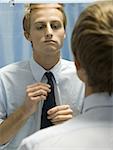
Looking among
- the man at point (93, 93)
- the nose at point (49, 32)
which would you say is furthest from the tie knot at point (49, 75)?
the man at point (93, 93)

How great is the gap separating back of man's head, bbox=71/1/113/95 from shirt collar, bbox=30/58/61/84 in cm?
40

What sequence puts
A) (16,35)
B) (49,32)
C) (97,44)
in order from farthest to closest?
(16,35) < (49,32) < (97,44)

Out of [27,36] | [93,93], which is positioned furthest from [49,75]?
[93,93]

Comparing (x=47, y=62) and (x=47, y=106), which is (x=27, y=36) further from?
(x=47, y=106)

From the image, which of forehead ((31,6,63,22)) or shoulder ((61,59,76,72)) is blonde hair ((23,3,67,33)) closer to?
forehead ((31,6,63,22))

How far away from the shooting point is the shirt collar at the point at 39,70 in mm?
928

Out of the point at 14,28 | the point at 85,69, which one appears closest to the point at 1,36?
the point at 14,28

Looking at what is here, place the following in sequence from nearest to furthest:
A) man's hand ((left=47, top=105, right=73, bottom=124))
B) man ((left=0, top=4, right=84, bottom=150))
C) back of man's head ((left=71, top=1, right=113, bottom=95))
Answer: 1. back of man's head ((left=71, top=1, right=113, bottom=95))
2. man's hand ((left=47, top=105, right=73, bottom=124))
3. man ((left=0, top=4, right=84, bottom=150))

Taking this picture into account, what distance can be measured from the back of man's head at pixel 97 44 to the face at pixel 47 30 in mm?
347

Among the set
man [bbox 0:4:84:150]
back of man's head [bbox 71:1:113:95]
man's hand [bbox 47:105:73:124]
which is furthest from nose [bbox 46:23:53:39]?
Answer: back of man's head [bbox 71:1:113:95]

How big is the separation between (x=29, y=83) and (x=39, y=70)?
0.05 metres

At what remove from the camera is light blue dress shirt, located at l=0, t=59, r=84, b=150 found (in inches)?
35.8

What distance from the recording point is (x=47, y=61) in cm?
92

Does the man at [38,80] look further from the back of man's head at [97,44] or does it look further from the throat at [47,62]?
the back of man's head at [97,44]
